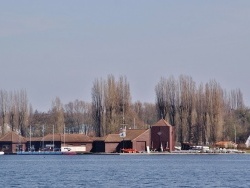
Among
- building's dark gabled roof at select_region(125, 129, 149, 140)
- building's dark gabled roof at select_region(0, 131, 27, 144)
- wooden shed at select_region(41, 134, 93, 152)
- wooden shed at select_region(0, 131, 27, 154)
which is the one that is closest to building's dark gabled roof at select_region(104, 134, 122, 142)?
building's dark gabled roof at select_region(125, 129, 149, 140)

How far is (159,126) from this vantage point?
4828 inches

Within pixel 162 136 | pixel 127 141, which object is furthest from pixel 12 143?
pixel 162 136

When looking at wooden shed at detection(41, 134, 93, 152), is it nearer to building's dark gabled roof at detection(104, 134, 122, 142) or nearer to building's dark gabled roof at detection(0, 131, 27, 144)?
building's dark gabled roof at detection(0, 131, 27, 144)

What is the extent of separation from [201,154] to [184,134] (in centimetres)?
376

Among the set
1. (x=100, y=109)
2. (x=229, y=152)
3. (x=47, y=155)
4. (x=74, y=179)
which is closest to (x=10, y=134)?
(x=47, y=155)

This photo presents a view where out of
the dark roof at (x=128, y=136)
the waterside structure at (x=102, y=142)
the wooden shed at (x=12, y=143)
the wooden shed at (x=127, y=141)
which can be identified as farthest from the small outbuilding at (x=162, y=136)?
the wooden shed at (x=12, y=143)

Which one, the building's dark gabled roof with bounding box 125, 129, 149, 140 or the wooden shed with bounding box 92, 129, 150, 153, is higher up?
the building's dark gabled roof with bounding box 125, 129, 149, 140

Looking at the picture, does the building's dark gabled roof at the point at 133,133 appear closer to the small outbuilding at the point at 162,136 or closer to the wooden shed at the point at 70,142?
the small outbuilding at the point at 162,136

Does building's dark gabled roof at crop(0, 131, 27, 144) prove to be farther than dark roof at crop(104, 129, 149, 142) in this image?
Yes

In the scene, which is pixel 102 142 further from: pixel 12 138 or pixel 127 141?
pixel 12 138

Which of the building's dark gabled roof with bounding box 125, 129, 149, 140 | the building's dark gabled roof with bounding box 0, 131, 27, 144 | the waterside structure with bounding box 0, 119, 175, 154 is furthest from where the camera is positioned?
the building's dark gabled roof with bounding box 0, 131, 27, 144

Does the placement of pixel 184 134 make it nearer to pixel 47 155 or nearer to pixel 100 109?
pixel 100 109

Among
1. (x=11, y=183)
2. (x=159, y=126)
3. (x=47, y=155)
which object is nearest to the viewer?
(x=11, y=183)

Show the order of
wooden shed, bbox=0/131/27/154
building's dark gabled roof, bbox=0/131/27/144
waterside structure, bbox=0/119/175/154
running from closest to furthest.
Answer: waterside structure, bbox=0/119/175/154 < building's dark gabled roof, bbox=0/131/27/144 < wooden shed, bbox=0/131/27/154
